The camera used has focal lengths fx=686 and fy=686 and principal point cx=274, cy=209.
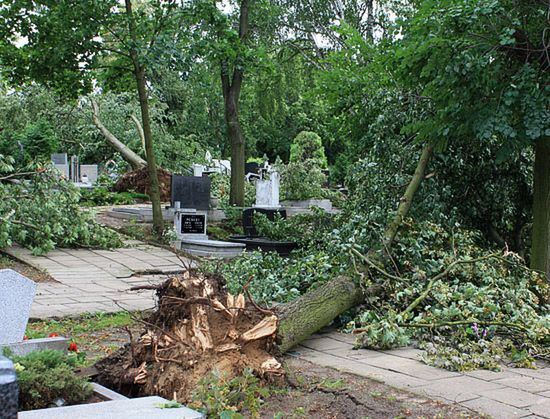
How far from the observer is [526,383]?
507cm

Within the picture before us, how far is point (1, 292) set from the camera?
4.75m

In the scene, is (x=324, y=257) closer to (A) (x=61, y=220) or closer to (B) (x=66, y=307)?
(B) (x=66, y=307)

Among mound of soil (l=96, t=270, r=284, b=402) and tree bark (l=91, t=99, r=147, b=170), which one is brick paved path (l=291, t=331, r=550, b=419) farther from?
tree bark (l=91, t=99, r=147, b=170)

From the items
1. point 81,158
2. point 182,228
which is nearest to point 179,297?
point 182,228

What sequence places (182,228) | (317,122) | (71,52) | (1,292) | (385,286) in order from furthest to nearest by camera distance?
(317,122) → (182,228) → (71,52) → (385,286) → (1,292)

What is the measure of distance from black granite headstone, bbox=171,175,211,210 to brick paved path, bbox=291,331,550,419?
30.8 ft

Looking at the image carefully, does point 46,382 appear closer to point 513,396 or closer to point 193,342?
point 193,342

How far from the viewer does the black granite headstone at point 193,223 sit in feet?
47.6

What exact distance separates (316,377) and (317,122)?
3573cm

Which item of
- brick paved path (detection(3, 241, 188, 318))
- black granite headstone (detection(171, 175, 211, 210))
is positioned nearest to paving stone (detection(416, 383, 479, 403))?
brick paved path (detection(3, 241, 188, 318))

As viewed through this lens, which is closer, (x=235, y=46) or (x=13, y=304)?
(x=13, y=304)

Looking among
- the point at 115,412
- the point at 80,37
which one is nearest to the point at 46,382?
the point at 115,412

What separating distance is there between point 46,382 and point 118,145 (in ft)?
70.1

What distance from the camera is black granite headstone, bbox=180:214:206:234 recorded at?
47.6 ft
